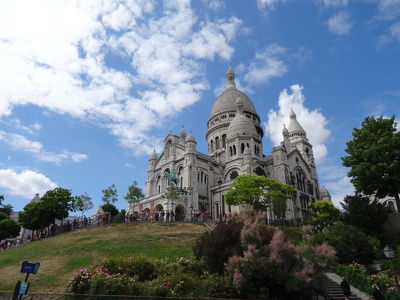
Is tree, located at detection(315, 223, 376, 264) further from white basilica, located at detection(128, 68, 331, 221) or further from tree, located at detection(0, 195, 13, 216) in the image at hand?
tree, located at detection(0, 195, 13, 216)

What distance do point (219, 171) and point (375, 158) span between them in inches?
1171

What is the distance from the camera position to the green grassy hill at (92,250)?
1888cm

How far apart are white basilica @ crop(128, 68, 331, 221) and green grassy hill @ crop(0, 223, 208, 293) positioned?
11195 millimetres

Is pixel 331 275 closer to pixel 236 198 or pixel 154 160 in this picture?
pixel 236 198

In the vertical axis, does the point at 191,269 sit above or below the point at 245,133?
below

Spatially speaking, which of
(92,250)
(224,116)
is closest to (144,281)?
(92,250)

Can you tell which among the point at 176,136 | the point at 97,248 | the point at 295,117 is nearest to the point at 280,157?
the point at 176,136

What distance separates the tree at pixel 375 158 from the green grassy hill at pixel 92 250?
16.7 metres

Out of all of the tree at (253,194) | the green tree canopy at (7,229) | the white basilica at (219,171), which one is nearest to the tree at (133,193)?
the white basilica at (219,171)

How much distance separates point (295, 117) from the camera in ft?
258

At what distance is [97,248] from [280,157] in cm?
3642

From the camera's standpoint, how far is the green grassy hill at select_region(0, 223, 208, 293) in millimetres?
18881

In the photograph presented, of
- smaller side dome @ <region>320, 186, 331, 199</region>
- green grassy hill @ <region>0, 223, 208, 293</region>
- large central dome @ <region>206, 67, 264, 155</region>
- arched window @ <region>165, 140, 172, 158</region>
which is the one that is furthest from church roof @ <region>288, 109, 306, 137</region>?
green grassy hill @ <region>0, 223, 208, 293</region>

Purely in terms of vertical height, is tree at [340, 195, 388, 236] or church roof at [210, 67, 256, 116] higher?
church roof at [210, 67, 256, 116]
